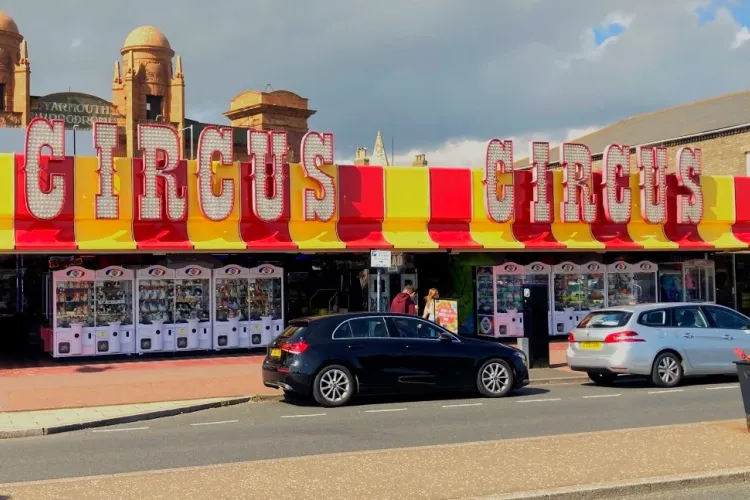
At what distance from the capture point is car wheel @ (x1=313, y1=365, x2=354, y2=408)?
44.5ft

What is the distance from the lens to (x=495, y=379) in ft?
48.1

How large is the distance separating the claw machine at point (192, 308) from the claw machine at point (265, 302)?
1.13 metres

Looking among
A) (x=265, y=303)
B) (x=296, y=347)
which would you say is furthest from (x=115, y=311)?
(x=296, y=347)

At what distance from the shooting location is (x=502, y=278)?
24812mm

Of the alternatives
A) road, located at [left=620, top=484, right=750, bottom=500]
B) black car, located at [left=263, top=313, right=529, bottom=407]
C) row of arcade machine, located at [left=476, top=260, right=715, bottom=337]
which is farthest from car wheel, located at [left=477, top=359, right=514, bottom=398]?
row of arcade machine, located at [left=476, top=260, right=715, bottom=337]

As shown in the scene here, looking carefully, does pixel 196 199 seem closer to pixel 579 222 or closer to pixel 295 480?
pixel 579 222

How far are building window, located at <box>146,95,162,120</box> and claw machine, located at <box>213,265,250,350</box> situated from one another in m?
51.6

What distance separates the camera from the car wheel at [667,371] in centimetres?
1562

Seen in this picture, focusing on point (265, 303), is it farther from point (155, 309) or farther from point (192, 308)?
point (155, 309)

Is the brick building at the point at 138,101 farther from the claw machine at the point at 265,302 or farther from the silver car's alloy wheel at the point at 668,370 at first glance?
the silver car's alloy wheel at the point at 668,370

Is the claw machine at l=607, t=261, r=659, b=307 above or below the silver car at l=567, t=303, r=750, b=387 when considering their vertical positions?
above

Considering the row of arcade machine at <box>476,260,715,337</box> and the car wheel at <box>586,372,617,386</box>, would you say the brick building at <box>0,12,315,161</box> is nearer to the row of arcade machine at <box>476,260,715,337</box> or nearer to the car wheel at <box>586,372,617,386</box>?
the row of arcade machine at <box>476,260,715,337</box>

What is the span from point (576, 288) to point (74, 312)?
13864 mm

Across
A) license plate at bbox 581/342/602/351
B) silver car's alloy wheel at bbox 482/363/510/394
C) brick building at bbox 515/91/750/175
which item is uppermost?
brick building at bbox 515/91/750/175
